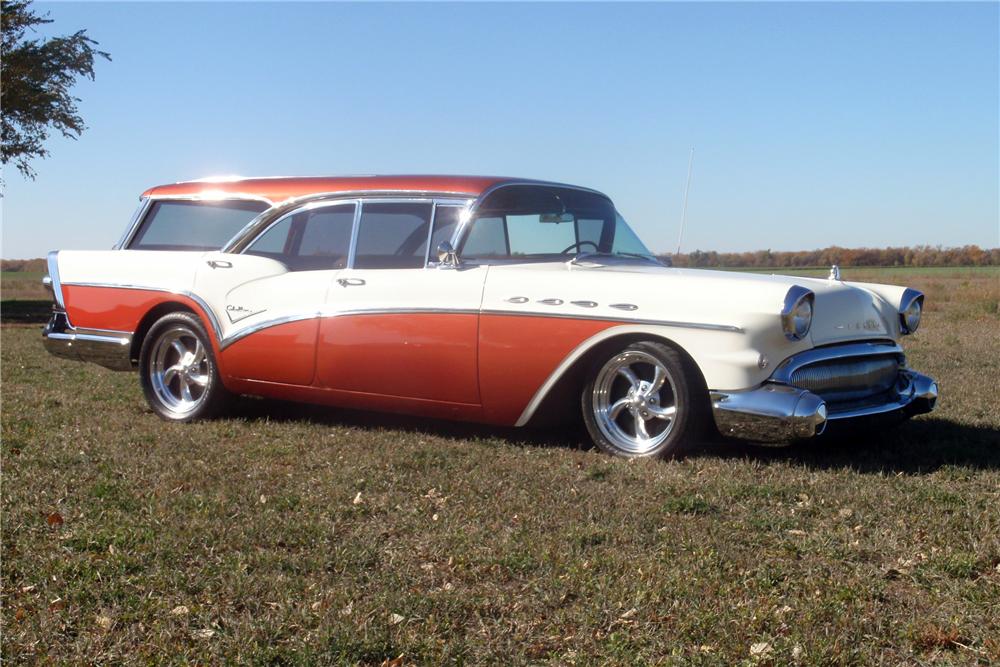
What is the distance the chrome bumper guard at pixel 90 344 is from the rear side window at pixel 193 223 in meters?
0.73

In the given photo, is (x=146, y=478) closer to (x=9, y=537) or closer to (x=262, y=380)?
(x=9, y=537)

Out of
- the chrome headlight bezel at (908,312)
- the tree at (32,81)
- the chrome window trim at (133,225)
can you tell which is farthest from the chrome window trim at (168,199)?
the tree at (32,81)

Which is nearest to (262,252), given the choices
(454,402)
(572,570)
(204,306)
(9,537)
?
(204,306)

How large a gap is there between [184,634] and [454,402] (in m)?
2.91

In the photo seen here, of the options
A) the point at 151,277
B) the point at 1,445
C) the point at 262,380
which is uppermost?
the point at 151,277

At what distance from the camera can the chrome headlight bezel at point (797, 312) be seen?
521 centimetres

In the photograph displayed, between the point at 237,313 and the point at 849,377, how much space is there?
401cm

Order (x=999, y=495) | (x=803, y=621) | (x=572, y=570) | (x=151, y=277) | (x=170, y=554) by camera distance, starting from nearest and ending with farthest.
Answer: (x=803, y=621), (x=572, y=570), (x=170, y=554), (x=999, y=495), (x=151, y=277)

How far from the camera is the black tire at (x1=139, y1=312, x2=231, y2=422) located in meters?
7.24

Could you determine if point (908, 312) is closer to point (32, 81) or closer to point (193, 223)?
point (193, 223)

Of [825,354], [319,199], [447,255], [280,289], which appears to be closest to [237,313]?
[280,289]

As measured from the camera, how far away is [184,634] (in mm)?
3328

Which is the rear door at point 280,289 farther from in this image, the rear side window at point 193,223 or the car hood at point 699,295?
the car hood at point 699,295

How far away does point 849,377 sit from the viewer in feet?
18.2
